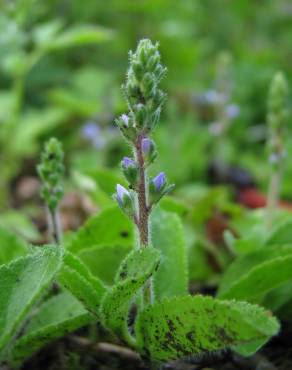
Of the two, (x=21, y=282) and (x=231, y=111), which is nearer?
(x=21, y=282)

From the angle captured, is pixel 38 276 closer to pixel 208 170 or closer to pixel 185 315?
pixel 185 315

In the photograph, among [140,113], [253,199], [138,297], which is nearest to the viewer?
[140,113]

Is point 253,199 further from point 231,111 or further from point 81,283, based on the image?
point 81,283

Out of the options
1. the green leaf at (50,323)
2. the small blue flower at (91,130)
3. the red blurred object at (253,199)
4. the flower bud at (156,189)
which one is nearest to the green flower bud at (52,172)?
the green leaf at (50,323)

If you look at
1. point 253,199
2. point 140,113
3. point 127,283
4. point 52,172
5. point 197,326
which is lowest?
point 197,326

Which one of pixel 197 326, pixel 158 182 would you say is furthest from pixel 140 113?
pixel 197 326

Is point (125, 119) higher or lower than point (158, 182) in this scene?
higher

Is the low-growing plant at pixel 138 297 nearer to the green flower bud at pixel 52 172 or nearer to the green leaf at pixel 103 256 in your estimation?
the green leaf at pixel 103 256

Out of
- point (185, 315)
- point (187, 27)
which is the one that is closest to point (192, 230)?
point (185, 315)
